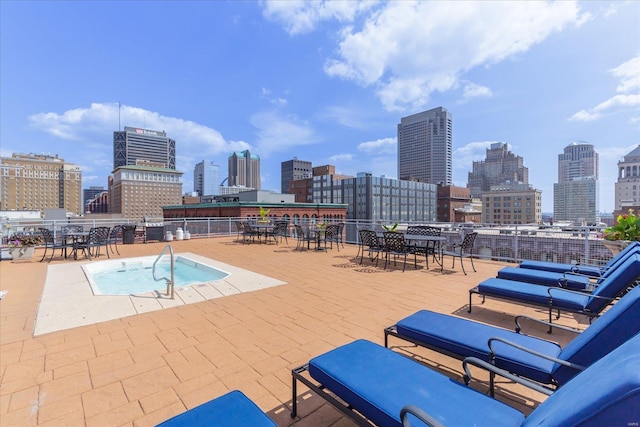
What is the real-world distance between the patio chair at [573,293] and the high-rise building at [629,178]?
187 feet

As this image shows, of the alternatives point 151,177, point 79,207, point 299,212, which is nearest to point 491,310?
point 299,212

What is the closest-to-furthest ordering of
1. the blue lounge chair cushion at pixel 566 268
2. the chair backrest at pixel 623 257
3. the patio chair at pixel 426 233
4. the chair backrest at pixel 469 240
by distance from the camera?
the chair backrest at pixel 623 257, the blue lounge chair cushion at pixel 566 268, the chair backrest at pixel 469 240, the patio chair at pixel 426 233

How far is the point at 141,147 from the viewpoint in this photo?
124312 mm

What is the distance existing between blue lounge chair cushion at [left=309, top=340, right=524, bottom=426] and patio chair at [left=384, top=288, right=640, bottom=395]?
0.45m

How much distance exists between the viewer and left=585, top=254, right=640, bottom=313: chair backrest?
97.3 inches

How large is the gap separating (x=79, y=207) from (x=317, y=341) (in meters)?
139

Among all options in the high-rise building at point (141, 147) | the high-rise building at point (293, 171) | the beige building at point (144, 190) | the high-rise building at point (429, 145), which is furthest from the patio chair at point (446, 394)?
the high-rise building at point (141, 147)

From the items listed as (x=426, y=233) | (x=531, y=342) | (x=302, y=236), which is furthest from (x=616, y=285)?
(x=302, y=236)

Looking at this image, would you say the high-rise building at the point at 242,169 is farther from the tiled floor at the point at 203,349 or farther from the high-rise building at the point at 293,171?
the tiled floor at the point at 203,349

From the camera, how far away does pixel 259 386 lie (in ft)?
6.68

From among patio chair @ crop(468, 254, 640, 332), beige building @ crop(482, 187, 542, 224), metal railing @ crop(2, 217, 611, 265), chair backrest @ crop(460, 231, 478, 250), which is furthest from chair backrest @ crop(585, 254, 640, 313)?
beige building @ crop(482, 187, 542, 224)

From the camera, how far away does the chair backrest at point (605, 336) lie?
1.37m

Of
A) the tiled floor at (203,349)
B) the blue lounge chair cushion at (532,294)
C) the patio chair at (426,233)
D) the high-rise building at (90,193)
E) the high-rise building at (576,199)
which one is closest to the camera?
the tiled floor at (203,349)

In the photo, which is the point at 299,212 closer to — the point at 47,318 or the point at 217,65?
the point at 217,65
